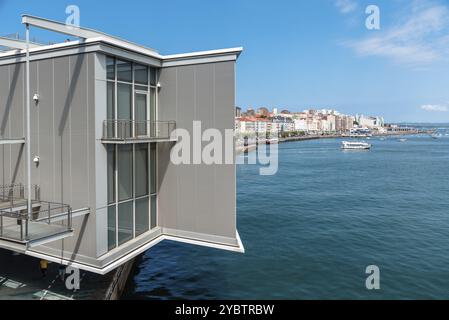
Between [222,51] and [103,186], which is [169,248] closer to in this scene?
[103,186]

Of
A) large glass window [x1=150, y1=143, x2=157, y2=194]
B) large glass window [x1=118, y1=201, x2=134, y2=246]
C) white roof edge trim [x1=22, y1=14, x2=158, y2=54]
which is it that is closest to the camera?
white roof edge trim [x1=22, y1=14, x2=158, y2=54]

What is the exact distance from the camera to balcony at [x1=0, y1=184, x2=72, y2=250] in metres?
11.7

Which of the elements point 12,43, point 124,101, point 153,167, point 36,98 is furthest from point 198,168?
point 12,43

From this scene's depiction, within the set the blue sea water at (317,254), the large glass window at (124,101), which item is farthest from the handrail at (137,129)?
the blue sea water at (317,254)

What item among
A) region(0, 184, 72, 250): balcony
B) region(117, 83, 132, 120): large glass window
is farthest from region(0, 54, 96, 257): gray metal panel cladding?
region(117, 83, 132, 120): large glass window

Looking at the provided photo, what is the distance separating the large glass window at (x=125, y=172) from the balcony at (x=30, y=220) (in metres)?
1.93

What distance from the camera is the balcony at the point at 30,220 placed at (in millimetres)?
11731

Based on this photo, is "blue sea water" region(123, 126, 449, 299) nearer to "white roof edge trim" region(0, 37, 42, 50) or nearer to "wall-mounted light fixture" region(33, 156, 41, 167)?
"wall-mounted light fixture" region(33, 156, 41, 167)

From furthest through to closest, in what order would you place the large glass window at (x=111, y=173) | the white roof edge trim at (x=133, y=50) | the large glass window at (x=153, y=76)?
the large glass window at (x=153, y=76), the large glass window at (x=111, y=173), the white roof edge trim at (x=133, y=50)

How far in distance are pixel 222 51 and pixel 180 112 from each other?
2.92 metres

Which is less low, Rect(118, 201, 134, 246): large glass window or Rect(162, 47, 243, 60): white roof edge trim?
Rect(162, 47, 243, 60): white roof edge trim

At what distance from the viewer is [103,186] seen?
1282cm

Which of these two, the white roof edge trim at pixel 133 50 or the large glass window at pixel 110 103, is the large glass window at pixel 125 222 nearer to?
the large glass window at pixel 110 103

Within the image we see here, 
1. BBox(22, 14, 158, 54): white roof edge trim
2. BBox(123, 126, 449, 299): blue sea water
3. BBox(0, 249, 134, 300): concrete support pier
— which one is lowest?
BBox(123, 126, 449, 299): blue sea water
